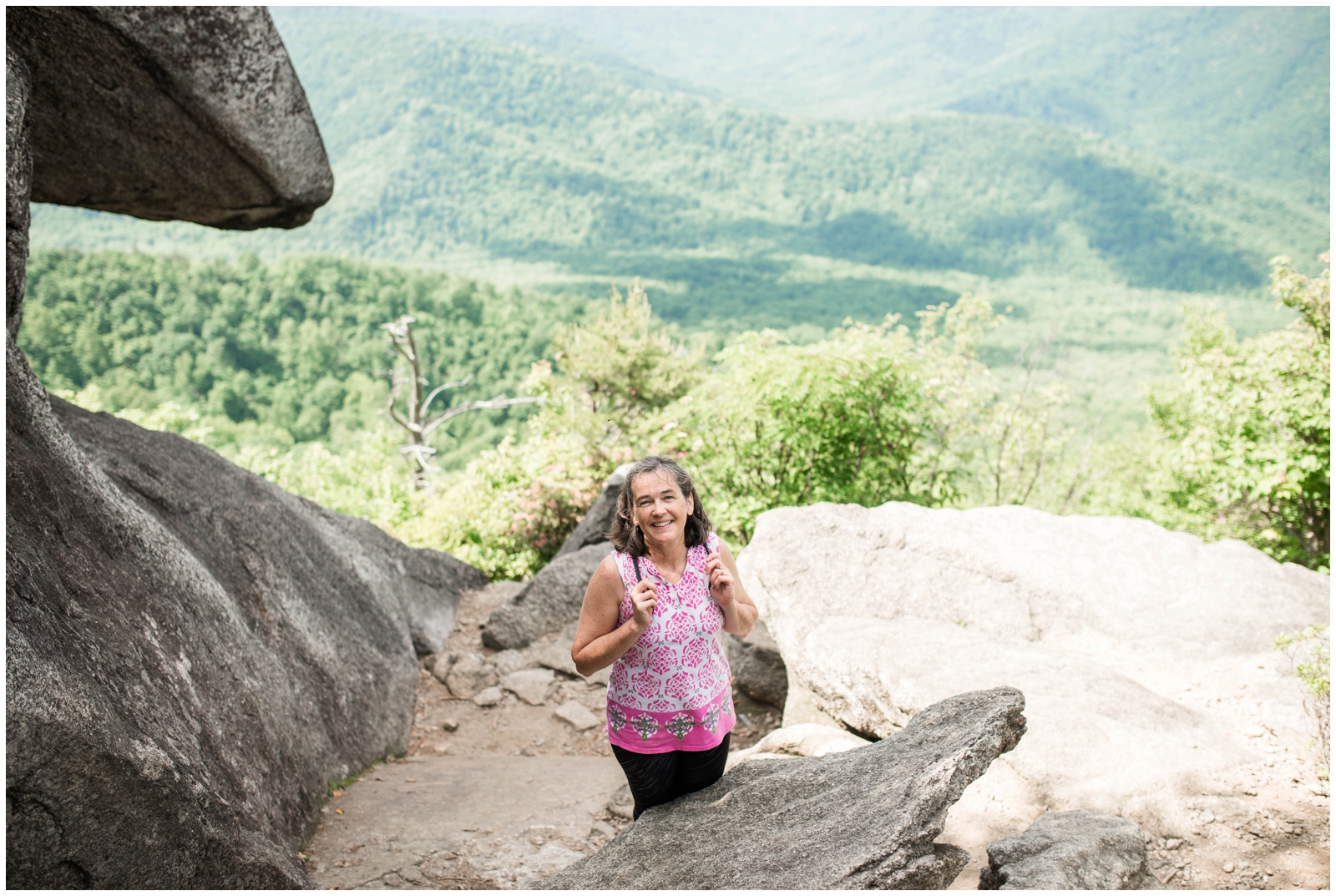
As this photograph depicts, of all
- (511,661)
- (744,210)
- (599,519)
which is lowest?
(744,210)

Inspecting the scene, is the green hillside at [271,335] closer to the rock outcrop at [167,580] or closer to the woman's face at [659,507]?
the rock outcrop at [167,580]

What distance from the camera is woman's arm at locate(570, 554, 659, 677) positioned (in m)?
2.88

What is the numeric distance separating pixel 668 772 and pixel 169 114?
17.8 feet

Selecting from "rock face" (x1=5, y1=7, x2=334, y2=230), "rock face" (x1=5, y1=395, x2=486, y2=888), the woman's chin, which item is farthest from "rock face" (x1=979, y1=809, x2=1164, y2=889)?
"rock face" (x1=5, y1=7, x2=334, y2=230)

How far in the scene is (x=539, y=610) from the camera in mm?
8766

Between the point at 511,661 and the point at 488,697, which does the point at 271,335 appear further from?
the point at 488,697

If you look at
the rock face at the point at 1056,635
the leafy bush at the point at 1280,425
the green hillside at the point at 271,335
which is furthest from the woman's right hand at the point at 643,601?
the green hillside at the point at 271,335

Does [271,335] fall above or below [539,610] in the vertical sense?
below

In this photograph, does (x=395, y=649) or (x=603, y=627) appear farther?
(x=395, y=649)

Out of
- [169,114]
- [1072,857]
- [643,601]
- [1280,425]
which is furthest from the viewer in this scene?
[1280,425]

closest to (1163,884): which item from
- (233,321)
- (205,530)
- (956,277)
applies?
(205,530)

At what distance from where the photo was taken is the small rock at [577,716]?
7.22 metres

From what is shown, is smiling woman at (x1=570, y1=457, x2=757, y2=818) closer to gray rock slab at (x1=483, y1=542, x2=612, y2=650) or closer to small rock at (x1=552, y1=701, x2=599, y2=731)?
small rock at (x1=552, y1=701, x2=599, y2=731)

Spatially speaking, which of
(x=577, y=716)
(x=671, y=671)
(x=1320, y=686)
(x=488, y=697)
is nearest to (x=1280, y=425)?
(x=1320, y=686)
